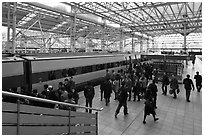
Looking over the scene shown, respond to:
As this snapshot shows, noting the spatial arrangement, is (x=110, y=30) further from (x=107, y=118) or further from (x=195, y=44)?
(x=195, y=44)

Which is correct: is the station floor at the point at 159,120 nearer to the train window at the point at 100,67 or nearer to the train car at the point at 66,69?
the train car at the point at 66,69

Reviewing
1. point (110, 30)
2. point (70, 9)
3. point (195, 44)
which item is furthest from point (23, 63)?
point (195, 44)

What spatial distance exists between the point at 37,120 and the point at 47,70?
21.3 feet

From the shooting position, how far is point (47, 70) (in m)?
9.13

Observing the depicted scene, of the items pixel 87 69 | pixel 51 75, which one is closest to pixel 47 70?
pixel 51 75

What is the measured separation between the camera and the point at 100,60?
47.6 ft

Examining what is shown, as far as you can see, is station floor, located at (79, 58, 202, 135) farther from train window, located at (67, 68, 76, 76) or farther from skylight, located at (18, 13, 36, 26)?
skylight, located at (18, 13, 36, 26)

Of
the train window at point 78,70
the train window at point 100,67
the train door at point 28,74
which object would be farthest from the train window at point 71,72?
the train window at point 100,67

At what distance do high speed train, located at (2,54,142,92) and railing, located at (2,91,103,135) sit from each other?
14.1 feet

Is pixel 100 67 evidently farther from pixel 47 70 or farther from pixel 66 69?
pixel 47 70

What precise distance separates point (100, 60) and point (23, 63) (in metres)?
7.57

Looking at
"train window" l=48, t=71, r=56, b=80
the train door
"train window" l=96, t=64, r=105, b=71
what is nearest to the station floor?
"train window" l=48, t=71, r=56, b=80

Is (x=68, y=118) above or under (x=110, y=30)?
under

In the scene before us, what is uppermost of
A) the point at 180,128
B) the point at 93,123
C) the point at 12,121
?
the point at 12,121
